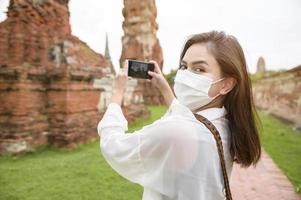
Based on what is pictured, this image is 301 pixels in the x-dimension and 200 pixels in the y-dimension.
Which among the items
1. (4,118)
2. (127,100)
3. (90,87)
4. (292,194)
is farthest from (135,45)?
(292,194)

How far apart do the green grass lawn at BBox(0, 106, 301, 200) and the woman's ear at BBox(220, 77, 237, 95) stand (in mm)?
3008

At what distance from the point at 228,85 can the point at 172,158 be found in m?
0.54

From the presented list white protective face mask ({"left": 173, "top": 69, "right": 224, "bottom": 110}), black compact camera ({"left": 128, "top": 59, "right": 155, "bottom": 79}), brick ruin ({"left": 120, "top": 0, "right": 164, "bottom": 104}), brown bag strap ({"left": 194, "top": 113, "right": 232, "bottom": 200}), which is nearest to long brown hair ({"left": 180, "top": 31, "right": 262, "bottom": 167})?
white protective face mask ({"left": 173, "top": 69, "right": 224, "bottom": 110})

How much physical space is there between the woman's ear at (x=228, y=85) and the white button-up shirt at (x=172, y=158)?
0.31m

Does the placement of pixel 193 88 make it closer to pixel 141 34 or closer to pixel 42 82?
pixel 42 82

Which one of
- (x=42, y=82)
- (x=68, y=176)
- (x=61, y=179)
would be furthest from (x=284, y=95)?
(x=61, y=179)

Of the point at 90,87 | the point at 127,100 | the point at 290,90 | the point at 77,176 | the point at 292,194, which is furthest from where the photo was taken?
the point at 290,90

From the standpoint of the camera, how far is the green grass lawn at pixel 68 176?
13.9 ft

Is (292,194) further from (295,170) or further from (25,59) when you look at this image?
(25,59)

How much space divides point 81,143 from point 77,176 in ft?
7.28

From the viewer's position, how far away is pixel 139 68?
1884 millimetres

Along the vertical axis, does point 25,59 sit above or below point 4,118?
above

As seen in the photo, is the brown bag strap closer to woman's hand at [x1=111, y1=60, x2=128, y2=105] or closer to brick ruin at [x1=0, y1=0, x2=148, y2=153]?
woman's hand at [x1=111, y1=60, x2=128, y2=105]

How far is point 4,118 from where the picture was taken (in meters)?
6.17
